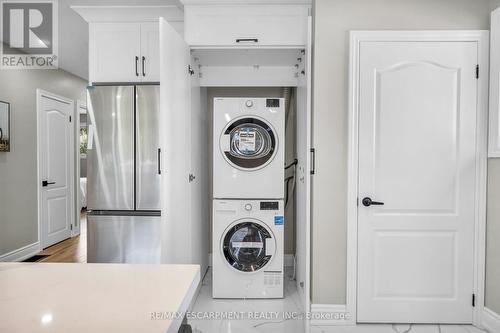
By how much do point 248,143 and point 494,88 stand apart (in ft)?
5.94

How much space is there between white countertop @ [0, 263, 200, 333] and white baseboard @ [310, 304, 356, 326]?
1.63m

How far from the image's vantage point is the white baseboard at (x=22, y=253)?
348 cm

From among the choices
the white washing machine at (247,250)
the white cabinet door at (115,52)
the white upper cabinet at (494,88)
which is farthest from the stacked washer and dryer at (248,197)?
the white upper cabinet at (494,88)

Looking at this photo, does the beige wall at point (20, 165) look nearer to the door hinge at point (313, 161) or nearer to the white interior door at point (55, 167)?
the white interior door at point (55, 167)

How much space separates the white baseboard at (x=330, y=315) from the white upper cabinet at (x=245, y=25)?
202cm

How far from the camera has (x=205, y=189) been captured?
10.6 feet

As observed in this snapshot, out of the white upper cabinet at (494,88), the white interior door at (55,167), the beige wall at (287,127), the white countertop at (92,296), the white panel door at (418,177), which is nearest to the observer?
the white countertop at (92,296)

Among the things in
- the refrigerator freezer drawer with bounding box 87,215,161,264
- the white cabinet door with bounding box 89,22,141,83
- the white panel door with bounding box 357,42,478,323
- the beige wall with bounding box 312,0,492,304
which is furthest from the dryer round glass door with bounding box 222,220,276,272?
the white cabinet door with bounding box 89,22,141,83

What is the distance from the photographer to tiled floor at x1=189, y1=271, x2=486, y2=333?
7.18 ft

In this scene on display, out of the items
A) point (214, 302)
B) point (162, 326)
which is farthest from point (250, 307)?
point (162, 326)

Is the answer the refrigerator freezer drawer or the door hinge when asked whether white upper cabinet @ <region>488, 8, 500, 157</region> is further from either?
the refrigerator freezer drawer

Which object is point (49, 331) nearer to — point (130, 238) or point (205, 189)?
point (130, 238)

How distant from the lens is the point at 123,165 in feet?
8.96

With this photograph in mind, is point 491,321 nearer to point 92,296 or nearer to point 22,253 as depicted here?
point 92,296
